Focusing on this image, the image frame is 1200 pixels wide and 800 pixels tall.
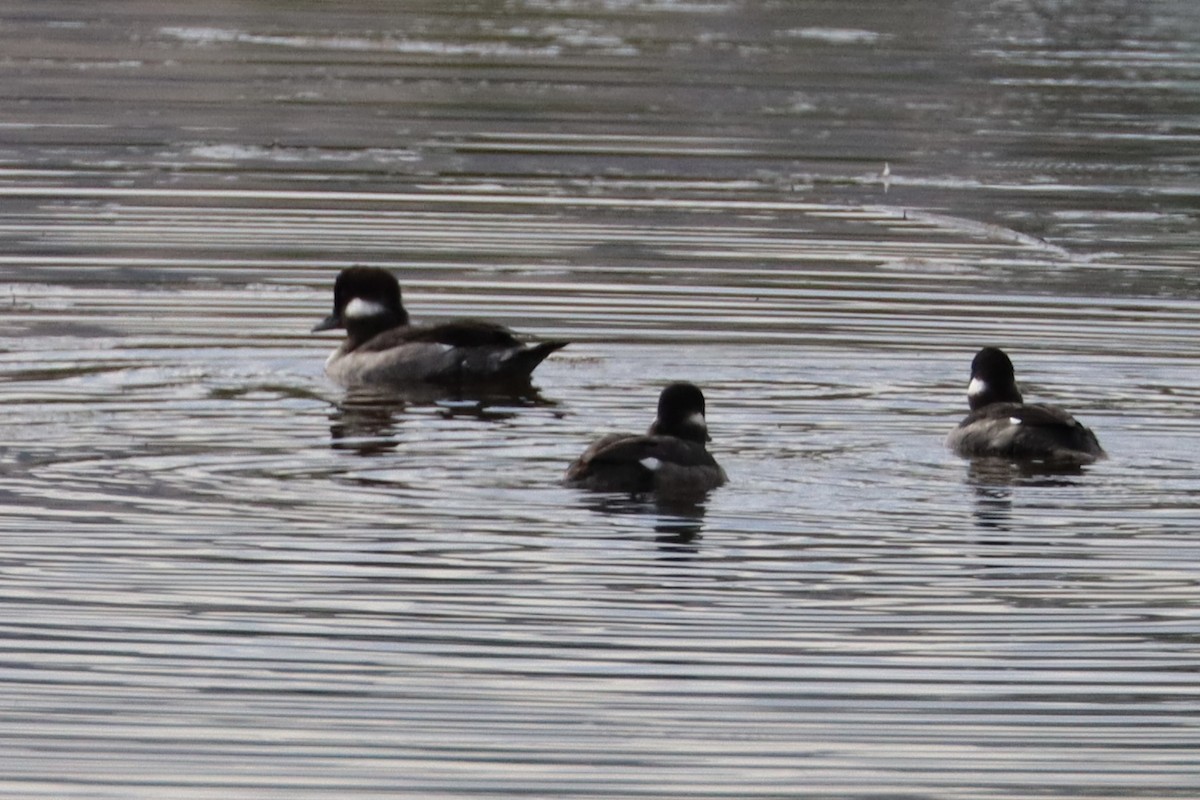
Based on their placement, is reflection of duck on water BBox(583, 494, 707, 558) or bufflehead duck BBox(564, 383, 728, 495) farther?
bufflehead duck BBox(564, 383, 728, 495)

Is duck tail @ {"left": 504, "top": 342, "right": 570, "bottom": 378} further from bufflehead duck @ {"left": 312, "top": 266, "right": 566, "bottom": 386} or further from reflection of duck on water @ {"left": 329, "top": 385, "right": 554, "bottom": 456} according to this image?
reflection of duck on water @ {"left": 329, "top": 385, "right": 554, "bottom": 456}

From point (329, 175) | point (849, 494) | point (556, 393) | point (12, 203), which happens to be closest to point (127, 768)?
point (849, 494)

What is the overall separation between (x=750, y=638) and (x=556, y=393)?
5855 millimetres

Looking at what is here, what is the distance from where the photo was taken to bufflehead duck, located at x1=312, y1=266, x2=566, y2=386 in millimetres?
16219

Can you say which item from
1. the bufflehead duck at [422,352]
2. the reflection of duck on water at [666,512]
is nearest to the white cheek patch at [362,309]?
the bufflehead duck at [422,352]

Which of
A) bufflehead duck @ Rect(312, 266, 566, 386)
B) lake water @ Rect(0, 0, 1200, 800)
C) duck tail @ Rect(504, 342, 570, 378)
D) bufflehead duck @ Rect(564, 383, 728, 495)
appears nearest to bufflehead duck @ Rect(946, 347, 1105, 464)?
lake water @ Rect(0, 0, 1200, 800)

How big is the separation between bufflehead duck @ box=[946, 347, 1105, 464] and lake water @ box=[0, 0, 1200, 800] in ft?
0.51

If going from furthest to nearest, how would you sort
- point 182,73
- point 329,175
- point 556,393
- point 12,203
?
1. point 182,73
2. point 329,175
3. point 12,203
4. point 556,393

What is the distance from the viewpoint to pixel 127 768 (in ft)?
28.1

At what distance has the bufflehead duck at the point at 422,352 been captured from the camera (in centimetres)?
1622

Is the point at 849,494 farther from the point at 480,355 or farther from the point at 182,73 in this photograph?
the point at 182,73

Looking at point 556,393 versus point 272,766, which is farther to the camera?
point 556,393

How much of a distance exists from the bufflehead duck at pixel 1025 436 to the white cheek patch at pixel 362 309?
470 cm

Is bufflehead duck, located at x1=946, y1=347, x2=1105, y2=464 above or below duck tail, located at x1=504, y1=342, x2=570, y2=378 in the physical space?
below
